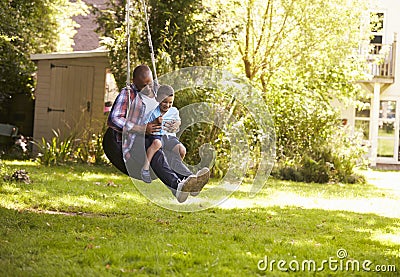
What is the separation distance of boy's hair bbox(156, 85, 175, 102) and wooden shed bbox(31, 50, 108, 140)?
8715mm

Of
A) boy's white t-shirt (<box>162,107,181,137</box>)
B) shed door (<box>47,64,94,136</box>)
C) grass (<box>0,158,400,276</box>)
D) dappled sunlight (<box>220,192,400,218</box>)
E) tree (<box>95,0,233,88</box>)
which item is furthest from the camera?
shed door (<box>47,64,94,136</box>)

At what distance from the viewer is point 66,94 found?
1502 cm

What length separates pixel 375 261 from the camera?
5.68 m

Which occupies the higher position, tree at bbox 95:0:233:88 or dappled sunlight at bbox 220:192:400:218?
tree at bbox 95:0:233:88

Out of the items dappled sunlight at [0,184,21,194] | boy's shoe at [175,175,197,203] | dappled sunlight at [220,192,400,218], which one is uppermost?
boy's shoe at [175,175,197,203]

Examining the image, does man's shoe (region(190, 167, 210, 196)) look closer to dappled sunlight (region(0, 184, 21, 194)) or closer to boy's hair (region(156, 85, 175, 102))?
boy's hair (region(156, 85, 175, 102))

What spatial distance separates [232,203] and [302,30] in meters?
6.36

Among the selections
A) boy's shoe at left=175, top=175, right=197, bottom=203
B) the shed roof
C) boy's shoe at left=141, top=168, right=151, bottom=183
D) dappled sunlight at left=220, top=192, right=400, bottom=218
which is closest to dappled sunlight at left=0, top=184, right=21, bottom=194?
dappled sunlight at left=220, top=192, right=400, bottom=218

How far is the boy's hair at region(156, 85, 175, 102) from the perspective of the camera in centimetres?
629

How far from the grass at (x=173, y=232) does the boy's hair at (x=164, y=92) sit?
47.2 inches

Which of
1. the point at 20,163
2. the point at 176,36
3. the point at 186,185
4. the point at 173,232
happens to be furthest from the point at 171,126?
the point at 20,163

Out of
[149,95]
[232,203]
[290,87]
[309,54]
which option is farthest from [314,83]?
[149,95]

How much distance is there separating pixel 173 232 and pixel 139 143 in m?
0.97

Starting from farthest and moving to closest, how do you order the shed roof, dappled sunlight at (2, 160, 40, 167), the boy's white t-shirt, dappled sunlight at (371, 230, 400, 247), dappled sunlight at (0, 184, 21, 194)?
1. the shed roof
2. dappled sunlight at (2, 160, 40, 167)
3. dappled sunlight at (0, 184, 21, 194)
4. dappled sunlight at (371, 230, 400, 247)
5. the boy's white t-shirt
